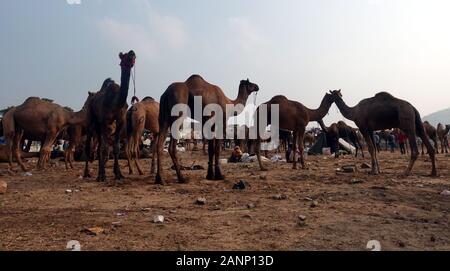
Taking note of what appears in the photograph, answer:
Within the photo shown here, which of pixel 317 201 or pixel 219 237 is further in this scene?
pixel 317 201

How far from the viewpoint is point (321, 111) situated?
559 inches

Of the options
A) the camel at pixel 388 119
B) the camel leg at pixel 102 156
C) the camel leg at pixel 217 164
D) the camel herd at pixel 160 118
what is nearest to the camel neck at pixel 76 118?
the camel herd at pixel 160 118

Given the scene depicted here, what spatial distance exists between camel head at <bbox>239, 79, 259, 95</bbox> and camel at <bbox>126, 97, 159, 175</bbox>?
9.67 feet

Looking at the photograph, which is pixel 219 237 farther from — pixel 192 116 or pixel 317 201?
pixel 192 116

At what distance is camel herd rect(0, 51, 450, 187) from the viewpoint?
898 cm

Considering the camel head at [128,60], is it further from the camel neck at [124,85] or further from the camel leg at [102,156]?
the camel leg at [102,156]

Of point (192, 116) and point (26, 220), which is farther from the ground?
point (192, 116)

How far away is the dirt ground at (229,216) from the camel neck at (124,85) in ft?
7.27

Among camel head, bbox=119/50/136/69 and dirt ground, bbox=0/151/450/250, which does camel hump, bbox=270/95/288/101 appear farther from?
camel head, bbox=119/50/136/69

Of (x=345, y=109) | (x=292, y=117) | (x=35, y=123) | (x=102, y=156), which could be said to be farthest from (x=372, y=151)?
(x=35, y=123)
